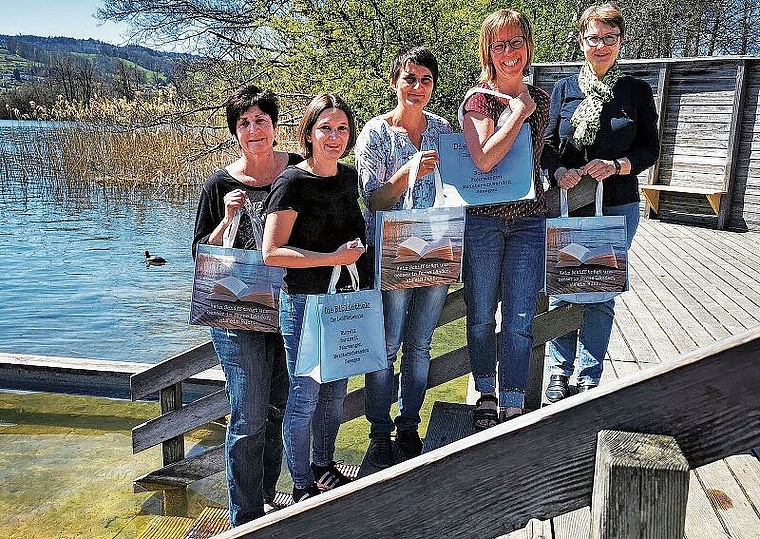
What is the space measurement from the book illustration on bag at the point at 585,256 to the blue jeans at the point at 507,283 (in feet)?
0.29

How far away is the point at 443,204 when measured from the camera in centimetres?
262

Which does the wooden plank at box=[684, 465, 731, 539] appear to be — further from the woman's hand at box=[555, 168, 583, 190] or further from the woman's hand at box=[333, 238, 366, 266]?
the woman's hand at box=[333, 238, 366, 266]

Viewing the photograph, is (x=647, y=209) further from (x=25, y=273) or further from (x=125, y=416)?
(x=25, y=273)

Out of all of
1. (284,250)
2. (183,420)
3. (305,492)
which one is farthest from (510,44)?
(183,420)

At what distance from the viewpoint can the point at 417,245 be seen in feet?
8.31

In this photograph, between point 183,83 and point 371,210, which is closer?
point 371,210

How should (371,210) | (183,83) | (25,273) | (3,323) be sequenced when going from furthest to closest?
(183,83), (25,273), (3,323), (371,210)

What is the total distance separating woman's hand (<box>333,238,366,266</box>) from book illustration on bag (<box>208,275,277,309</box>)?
0.29 m

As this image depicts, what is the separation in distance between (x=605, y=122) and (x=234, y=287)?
1568mm

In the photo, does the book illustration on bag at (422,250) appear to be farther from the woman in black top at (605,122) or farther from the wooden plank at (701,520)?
the wooden plank at (701,520)

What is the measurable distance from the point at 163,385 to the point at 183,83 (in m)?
16.2

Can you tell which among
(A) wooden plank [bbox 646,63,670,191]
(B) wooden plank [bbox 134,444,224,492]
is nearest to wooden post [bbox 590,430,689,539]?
(B) wooden plank [bbox 134,444,224,492]

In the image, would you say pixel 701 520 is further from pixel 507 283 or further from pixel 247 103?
pixel 247 103

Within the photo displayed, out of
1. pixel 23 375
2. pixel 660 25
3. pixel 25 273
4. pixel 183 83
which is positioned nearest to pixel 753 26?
pixel 660 25
